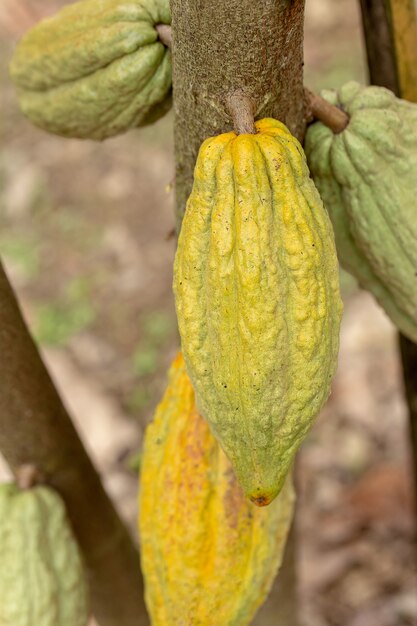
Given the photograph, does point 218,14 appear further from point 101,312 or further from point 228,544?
point 101,312

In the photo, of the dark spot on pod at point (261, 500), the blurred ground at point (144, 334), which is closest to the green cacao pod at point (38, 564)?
the dark spot on pod at point (261, 500)

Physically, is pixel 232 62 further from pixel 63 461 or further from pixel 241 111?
pixel 63 461

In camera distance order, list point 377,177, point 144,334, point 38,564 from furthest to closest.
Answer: point 144,334 → point 38,564 → point 377,177

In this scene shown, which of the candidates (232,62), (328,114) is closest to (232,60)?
(232,62)

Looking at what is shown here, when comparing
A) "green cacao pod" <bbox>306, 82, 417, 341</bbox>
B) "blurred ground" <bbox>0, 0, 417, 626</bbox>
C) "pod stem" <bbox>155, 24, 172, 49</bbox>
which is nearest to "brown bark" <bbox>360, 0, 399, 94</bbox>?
"green cacao pod" <bbox>306, 82, 417, 341</bbox>

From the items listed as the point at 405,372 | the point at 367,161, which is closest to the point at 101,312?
the point at 405,372

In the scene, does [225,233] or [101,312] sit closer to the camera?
[225,233]
